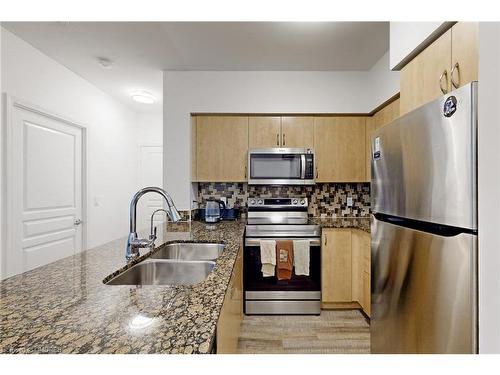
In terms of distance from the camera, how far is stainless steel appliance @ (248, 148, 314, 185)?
307cm

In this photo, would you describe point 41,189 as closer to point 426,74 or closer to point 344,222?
point 344,222

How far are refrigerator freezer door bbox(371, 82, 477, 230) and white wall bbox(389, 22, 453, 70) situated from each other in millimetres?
509

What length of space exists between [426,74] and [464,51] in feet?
0.99

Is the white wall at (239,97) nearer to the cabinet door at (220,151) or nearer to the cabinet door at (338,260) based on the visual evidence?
the cabinet door at (220,151)

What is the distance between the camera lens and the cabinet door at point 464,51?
3.91ft

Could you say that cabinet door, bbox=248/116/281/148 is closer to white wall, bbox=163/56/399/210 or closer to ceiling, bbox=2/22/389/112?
white wall, bbox=163/56/399/210

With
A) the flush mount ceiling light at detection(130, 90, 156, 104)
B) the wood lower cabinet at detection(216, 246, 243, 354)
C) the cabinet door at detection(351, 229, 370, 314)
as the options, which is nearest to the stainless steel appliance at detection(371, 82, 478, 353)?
the wood lower cabinet at detection(216, 246, 243, 354)

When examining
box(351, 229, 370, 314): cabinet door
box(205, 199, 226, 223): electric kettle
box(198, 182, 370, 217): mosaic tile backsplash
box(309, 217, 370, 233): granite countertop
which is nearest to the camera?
box(351, 229, 370, 314): cabinet door

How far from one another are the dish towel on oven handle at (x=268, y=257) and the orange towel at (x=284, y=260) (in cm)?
4

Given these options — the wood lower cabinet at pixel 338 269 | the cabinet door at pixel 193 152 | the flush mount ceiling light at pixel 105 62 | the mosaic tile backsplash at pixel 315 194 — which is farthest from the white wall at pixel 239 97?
the wood lower cabinet at pixel 338 269

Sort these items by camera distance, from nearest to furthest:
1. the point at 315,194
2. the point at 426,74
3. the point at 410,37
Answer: the point at 426,74
the point at 410,37
the point at 315,194

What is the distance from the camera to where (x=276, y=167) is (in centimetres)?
309

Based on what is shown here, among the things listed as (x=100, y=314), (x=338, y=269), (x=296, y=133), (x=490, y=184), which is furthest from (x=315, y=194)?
(x=100, y=314)
